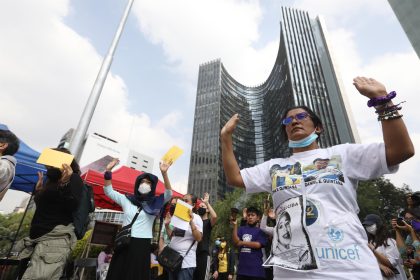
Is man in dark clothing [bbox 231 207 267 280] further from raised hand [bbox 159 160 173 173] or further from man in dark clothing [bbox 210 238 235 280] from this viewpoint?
man in dark clothing [bbox 210 238 235 280]

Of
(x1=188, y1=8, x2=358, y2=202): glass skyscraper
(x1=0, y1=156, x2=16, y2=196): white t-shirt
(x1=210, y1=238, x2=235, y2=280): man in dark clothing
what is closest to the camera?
(x1=0, y1=156, x2=16, y2=196): white t-shirt

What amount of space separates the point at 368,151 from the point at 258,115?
86.3 metres

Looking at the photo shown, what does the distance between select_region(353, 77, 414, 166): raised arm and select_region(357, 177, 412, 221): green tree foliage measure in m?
22.4

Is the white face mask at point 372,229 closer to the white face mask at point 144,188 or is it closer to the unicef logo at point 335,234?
the unicef logo at point 335,234

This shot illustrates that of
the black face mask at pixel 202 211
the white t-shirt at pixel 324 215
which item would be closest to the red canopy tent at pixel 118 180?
the black face mask at pixel 202 211

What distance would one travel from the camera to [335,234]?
123 cm

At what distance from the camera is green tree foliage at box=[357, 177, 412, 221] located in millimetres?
20172

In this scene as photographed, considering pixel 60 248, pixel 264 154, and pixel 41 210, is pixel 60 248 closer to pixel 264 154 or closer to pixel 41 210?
pixel 41 210

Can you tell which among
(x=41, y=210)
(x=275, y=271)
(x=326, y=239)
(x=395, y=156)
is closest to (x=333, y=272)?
(x=326, y=239)

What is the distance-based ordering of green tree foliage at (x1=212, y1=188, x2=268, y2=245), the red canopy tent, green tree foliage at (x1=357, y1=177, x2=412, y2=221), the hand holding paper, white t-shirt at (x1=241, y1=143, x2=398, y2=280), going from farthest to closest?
1. green tree foliage at (x1=212, y1=188, x2=268, y2=245)
2. green tree foliage at (x1=357, y1=177, x2=412, y2=221)
3. the red canopy tent
4. the hand holding paper
5. white t-shirt at (x1=241, y1=143, x2=398, y2=280)

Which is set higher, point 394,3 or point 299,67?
point 299,67

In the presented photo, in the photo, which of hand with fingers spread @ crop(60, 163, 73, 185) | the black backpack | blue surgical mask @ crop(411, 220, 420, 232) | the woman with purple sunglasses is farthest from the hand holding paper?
blue surgical mask @ crop(411, 220, 420, 232)

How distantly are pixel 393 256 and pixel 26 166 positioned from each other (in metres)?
7.82

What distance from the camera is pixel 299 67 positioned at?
61.9 metres
